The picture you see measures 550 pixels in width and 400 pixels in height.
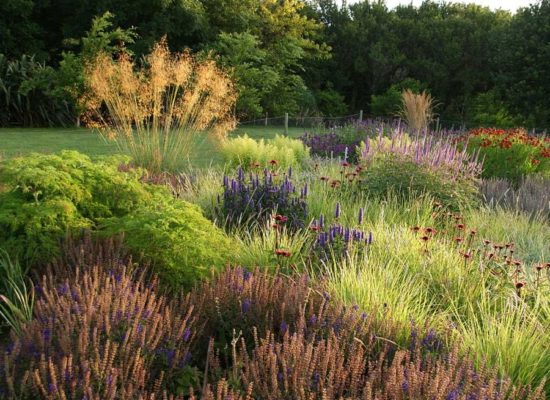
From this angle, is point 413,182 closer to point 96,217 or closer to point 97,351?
point 96,217

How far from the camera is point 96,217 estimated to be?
4.36 meters

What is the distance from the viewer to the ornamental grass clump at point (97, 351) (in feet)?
6.73

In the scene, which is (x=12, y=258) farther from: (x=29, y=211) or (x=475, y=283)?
(x=475, y=283)

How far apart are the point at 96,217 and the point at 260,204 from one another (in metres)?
1.59

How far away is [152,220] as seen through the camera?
371 centimetres

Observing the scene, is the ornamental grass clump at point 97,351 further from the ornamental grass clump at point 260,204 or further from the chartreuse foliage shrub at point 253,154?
the chartreuse foliage shrub at point 253,154

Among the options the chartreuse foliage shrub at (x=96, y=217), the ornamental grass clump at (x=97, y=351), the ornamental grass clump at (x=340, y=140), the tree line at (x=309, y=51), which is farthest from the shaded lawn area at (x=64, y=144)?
the ornamental grass clump at (x=97, y=351)

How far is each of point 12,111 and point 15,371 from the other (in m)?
18.7

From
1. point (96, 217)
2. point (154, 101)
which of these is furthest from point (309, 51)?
point (96, 217)

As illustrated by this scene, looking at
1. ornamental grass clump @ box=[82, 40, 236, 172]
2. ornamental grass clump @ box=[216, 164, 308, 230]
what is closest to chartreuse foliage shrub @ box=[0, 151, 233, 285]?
ornamental grass clump @ box=[216, 164, 308, 230]

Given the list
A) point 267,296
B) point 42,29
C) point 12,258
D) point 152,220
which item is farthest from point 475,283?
point 42,29

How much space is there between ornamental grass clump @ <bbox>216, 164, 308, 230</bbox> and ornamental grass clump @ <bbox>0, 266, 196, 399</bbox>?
2666 millimetres

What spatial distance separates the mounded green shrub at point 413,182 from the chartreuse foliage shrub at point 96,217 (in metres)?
3.17

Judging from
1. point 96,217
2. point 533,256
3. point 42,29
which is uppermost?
point 42,29
